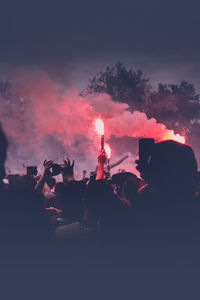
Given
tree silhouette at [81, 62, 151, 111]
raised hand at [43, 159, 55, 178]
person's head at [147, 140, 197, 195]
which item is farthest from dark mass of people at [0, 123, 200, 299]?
tree silhouette at [81, 62, 151, 111]

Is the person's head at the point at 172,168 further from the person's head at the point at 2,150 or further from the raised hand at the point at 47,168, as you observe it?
the raised hand at the point at 47,168

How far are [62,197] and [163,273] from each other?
165cm

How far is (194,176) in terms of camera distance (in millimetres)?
1913

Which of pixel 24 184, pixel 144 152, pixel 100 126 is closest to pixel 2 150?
pixel 24 184

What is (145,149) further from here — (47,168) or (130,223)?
(47,168)

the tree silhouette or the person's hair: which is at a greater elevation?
the tree silhouette

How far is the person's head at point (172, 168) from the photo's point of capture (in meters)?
1.89

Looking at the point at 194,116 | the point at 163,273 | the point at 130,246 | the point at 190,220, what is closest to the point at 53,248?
the point at 130,246

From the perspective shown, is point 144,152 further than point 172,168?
Yes

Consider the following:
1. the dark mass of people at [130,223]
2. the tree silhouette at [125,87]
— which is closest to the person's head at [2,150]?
the dark mass of people at [130,223]

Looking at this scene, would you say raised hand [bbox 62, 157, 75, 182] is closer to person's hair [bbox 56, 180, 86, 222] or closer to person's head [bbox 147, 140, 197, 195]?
person's hair [bbox 56, 180, 86, 222]

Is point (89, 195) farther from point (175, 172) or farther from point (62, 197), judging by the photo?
point (62, 197)

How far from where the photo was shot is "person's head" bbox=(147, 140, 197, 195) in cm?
189

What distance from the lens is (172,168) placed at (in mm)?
1891
